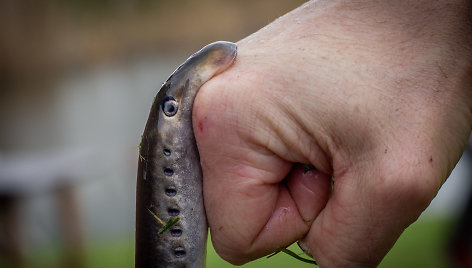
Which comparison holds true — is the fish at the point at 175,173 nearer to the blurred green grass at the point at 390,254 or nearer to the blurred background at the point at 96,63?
the blurred green grass at the point at 390,254

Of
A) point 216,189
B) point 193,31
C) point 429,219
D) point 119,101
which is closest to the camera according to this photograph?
point 216,189

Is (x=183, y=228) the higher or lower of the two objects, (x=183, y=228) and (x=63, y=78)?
the higher

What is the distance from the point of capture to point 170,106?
1005 millimetres

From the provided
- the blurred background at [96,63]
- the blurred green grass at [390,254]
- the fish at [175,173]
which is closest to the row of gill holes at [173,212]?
the fish at [175,173]

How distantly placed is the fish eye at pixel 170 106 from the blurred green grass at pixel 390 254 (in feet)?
11.0

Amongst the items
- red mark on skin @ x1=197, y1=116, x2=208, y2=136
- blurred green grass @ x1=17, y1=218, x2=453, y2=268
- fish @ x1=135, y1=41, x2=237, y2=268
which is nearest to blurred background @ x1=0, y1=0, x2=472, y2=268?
blurred green grass @ x1=17, y1=218, x2=453, y2=268

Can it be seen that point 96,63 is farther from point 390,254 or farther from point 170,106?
point 170,106

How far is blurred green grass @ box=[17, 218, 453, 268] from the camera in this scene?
→ 441cm

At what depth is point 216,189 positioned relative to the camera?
1.02 metres

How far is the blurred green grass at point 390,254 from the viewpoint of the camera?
4406 millimetres

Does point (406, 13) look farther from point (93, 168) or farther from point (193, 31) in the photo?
point (193, 31)

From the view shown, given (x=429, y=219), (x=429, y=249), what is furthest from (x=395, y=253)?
(x=429, y=219)

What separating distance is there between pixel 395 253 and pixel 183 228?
3948 mm

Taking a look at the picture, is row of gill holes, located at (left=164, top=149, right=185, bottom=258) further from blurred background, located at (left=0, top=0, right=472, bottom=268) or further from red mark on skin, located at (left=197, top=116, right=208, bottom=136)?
blurred background, located at (left=0, top=0, right=472, bottom=268)
